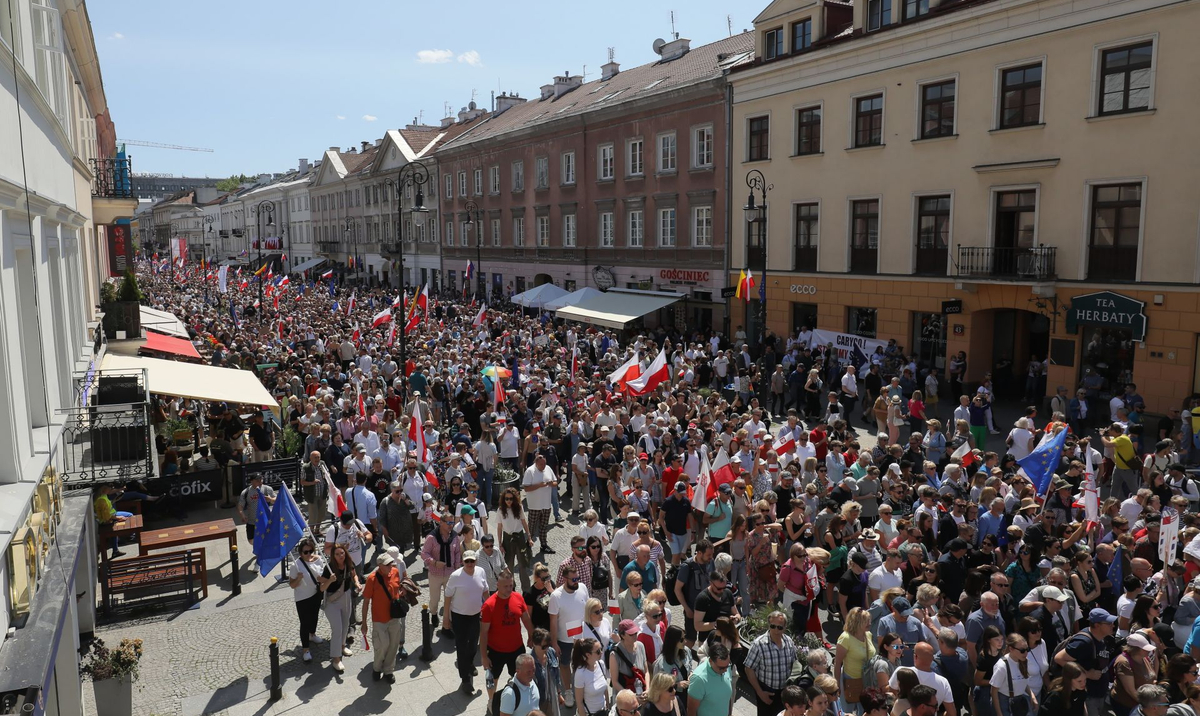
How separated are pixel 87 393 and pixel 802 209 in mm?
22780

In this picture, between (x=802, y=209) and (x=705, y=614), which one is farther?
(x=802, y=209)

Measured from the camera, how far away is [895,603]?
24.3 feet

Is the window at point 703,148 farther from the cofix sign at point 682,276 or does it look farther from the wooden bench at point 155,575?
the wooden bench at point 155,575

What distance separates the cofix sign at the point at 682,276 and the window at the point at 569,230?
26.4 feet

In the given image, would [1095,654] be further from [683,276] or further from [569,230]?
[569,230]

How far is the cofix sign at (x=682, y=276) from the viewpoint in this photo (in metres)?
33.3

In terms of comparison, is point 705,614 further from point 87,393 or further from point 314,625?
point 87,393

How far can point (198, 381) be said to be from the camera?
50.9 feet

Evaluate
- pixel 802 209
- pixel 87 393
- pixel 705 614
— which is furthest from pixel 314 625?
pixel 802 209

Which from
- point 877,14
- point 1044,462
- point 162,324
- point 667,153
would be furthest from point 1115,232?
point 162,324

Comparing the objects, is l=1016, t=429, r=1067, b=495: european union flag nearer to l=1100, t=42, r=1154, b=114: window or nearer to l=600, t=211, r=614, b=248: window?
l=1100, t=42, r=1154, b=114: window

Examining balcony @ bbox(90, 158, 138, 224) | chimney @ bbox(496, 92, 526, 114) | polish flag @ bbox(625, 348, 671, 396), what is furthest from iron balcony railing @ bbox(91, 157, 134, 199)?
chimney @ bbox(496, 92, 526, 114)

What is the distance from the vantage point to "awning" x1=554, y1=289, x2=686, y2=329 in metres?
30.4

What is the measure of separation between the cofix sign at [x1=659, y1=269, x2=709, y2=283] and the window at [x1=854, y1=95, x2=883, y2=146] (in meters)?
8.43
